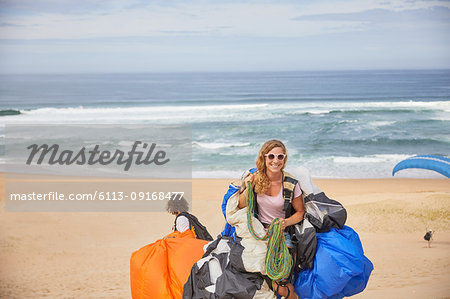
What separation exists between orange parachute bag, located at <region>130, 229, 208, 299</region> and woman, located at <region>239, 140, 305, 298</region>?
578mm

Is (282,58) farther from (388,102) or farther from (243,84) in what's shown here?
(388,102)

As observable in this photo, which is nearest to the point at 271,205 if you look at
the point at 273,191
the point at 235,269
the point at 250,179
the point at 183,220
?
the point at 273,191

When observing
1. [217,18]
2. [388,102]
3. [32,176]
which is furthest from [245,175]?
[217,18]

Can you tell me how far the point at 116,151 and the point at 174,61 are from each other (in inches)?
759

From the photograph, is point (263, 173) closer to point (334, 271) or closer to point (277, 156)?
point (277, 156)

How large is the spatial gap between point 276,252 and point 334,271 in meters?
0.33

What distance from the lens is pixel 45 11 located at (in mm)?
30422

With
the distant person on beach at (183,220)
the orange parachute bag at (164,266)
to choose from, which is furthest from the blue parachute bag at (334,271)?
the distant person on beach at (183,220)

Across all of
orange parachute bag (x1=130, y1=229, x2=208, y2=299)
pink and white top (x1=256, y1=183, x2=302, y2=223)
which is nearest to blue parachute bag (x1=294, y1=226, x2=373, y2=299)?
pink and white top (x1=256, y1=183, x2=302, y2=223)

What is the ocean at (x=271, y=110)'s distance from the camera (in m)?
16.4

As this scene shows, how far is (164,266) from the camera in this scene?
131 inches

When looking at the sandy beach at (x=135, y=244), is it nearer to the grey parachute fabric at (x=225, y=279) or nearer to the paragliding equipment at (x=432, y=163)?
the paragliding equipment at (x=432, y=163)

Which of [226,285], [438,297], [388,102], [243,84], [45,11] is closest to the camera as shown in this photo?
[226,285]

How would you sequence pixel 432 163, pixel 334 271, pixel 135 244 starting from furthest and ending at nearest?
pixel 135 244 → pixel 432 163 → pixel 334 271
